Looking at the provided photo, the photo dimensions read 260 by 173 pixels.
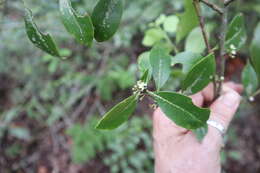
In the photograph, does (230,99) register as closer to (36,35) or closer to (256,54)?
(256,54)

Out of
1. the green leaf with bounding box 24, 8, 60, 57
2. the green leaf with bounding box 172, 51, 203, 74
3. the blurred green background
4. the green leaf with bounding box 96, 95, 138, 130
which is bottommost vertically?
the blurred green background

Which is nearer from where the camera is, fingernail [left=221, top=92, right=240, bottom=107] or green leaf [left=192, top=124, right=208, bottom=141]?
green leaf [left=192, top=124, right=208, bottom=141]

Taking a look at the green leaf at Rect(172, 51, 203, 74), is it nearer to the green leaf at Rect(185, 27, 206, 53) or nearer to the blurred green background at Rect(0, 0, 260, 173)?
the green leaf at Rect(185, 27, 206, 53)

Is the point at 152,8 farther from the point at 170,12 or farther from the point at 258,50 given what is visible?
the point at 258,50

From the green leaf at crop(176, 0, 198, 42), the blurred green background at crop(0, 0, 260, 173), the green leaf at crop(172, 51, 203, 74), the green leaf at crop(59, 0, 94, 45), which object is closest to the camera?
the green leaf at crop(59, 0, 94, 45)

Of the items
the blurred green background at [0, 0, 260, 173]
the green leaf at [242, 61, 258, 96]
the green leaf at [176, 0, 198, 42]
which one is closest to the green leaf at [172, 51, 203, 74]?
the green leaf at [176, 0, 198, 42]

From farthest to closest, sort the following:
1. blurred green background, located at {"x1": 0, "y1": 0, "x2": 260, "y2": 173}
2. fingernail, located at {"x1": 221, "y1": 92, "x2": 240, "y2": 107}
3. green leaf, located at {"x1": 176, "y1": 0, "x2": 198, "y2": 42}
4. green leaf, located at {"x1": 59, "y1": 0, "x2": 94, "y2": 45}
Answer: blurred green background, located at {"x1": 0, "y1": 0, "x2": 260, "y2": 173} → fingernail, located at {"x1": 221, "y1": 92, "x2": 240, "y2": 107} → green leaf, located at {"x1": 176, "y1": 0, "x2": 198, "y2": 42} → green leaf, located at {"x1": 59, "y1": 0, "x2": 94, "y2": 45}

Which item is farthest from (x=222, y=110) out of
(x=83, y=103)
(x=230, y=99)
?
(x=83, y=103)

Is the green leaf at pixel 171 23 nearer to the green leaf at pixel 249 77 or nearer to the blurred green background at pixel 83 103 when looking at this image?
the green leaf at pixel 249 77
